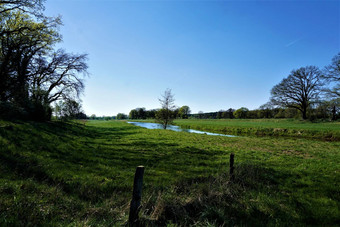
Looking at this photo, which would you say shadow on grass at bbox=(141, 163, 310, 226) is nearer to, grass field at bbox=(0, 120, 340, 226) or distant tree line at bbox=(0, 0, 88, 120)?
grass field at bbox=(0, 120, 340, 226)

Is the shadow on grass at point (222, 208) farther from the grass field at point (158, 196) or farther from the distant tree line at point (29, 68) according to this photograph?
the distant tree line at point (29, 68)

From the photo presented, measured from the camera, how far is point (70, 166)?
20.9 ft

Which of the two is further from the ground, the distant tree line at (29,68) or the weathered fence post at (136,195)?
the distant tree line at (29,68)

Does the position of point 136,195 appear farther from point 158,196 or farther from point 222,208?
point 222,208

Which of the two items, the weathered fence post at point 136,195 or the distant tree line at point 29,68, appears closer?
the weathered fence post at point 136,195

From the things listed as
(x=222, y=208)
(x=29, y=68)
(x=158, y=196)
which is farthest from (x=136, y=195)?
(x=29, y=68)

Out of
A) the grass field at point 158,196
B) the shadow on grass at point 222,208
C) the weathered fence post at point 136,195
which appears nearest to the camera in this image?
the weathered fence post at point 136,195

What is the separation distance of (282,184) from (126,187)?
20.4 ft

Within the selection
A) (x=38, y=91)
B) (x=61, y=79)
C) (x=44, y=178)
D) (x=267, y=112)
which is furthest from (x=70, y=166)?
(x=267, y=112)

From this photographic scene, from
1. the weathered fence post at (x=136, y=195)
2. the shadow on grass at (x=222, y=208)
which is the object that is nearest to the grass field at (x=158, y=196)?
the shadow on grass at (x=222, y=208)

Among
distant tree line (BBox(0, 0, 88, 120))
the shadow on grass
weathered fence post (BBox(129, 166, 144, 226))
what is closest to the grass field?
the shadow on grass

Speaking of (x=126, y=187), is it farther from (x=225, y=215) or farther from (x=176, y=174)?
(x=225, y=215)

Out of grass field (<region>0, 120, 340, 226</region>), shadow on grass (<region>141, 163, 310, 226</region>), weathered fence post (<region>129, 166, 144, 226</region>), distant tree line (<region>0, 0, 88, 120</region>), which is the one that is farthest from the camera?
distant tree line (<region>0, 0, 88, 120</region>)

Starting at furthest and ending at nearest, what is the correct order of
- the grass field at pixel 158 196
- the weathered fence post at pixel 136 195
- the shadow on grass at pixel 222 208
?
the shadow on grass at pixel 222 208 < the grass field at pixel 158 196 < the weathered fence post at pixel 136 195
